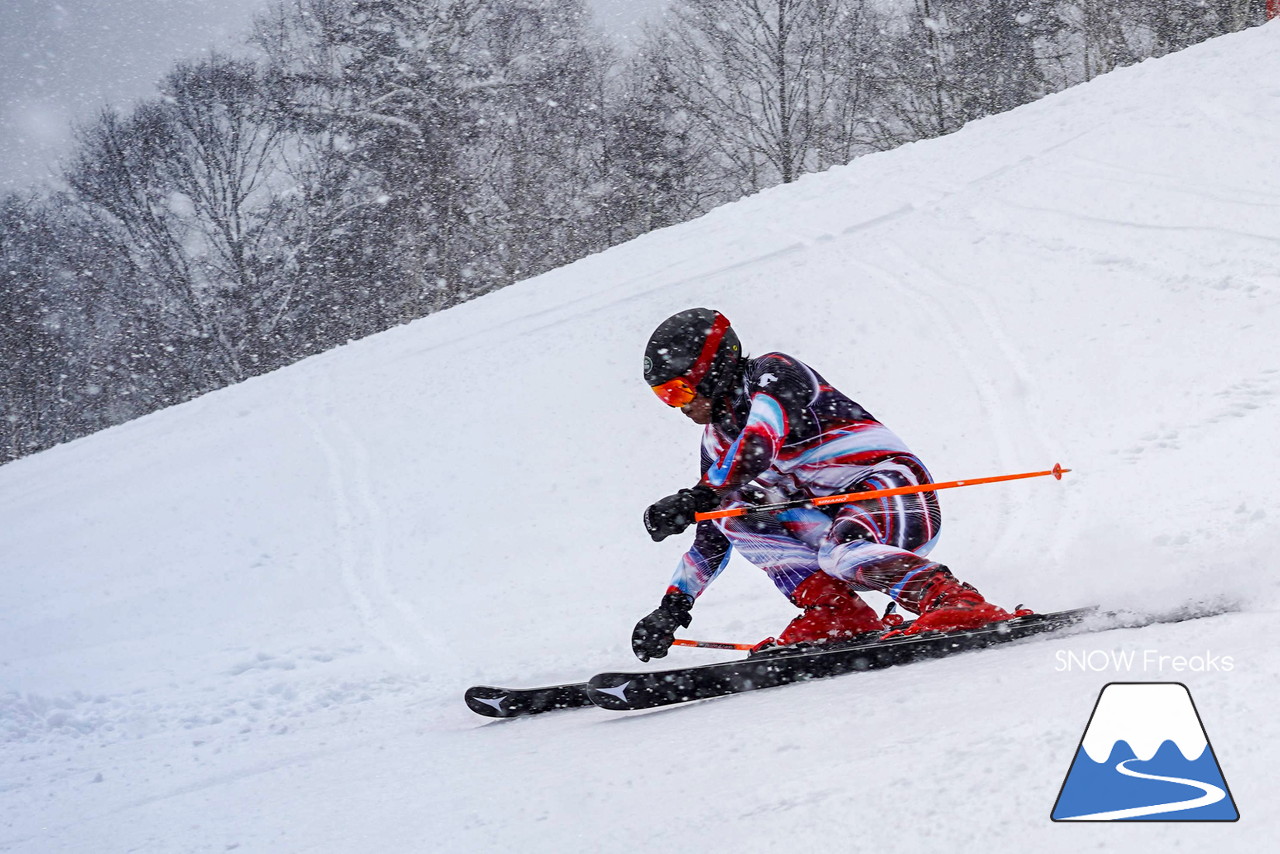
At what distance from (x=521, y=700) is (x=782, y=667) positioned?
1053mm

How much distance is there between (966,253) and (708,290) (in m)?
2.55

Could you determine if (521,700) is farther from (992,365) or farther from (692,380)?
(992,365)

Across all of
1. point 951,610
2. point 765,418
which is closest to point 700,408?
point 765,418

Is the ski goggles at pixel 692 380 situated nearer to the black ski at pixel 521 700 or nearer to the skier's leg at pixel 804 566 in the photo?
the skier's leg at pixel 804 566

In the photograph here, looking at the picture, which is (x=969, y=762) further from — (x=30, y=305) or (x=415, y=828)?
(x=30, y=305)

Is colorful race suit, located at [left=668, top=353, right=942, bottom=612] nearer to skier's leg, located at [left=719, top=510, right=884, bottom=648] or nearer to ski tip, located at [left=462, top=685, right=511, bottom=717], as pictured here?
skier's leg, located at [left=719, top=510, right=884, bottom=648]

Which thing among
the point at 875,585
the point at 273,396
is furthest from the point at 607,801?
the point at 273,396

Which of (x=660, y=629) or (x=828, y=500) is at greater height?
(x=828, y=500)

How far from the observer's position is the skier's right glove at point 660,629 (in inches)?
142

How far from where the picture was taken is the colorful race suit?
3.35 meters

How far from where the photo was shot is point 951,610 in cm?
318

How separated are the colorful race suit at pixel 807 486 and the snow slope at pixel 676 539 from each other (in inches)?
17.5

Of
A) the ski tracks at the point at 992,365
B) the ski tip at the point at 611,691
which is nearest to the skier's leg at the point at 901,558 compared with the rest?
the ski tip at the point at 611,691

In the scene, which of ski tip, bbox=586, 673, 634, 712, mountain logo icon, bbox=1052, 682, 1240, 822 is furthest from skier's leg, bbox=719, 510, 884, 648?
mountain logo icon, bbox=1052, 682, 1240, 822
